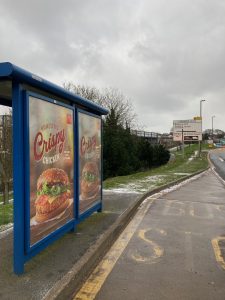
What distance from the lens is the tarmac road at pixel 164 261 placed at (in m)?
4.23

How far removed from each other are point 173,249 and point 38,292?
2759 mm

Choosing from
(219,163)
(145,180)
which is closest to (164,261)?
(145,180)

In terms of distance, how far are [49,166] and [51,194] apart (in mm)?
394

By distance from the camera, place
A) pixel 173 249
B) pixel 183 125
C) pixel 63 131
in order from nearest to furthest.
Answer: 1. pixel 63 131
2. pixel 173 249
3. pixel 183 125

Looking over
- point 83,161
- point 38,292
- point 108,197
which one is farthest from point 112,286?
point 108,197

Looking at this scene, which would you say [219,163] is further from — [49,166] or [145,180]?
[49,166]

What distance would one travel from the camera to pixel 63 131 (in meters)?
5.41

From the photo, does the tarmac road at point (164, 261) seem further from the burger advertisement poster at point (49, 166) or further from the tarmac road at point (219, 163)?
the tarmac road at point (219, 163)

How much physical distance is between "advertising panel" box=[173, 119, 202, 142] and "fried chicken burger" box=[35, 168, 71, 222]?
39179mm

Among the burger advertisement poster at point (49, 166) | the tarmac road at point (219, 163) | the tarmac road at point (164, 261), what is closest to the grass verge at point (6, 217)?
the burger advertisement poster at point (49, 166)

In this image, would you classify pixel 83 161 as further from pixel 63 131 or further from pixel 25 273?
pixel 25 273

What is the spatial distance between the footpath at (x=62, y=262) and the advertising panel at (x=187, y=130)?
1465 inches

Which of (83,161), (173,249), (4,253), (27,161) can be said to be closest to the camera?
(27,161)

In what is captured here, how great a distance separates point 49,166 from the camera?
4906 millimetres
